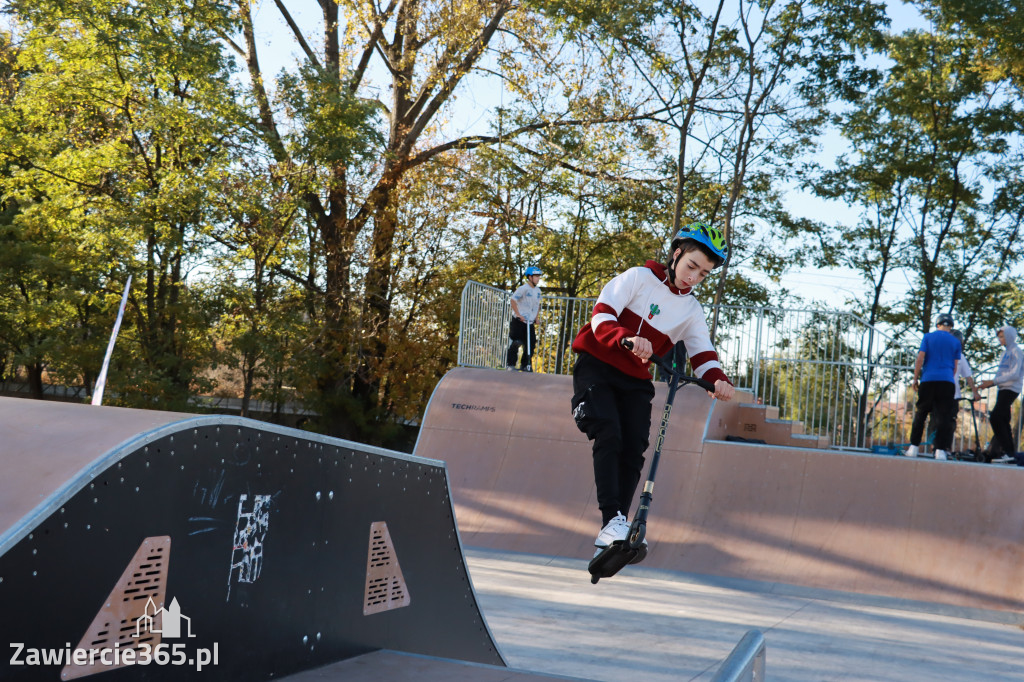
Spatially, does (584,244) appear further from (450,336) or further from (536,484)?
(536,484)

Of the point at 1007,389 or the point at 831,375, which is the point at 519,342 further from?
the point at 1007,389

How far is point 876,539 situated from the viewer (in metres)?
9.86

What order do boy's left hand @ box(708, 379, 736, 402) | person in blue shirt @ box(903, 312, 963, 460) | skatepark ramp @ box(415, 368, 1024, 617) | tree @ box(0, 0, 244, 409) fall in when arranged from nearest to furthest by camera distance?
boy's left hand @ box(708, 379, 736, 402) → skatepark ramp @ box(415, 368, 1024, 617) → person in blue shirt @ box(903, 312, 963, 460) → tree @ box(0, 0, 244, 409)

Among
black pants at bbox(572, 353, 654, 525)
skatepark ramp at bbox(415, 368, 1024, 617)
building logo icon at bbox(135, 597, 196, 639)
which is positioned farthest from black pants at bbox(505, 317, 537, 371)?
building logo icon at bbox(135, 597, 196, 639)

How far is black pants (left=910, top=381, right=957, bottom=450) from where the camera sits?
1093 cm

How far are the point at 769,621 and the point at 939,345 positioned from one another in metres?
5.03

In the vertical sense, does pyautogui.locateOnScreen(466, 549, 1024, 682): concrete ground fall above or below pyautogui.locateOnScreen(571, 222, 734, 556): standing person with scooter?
below

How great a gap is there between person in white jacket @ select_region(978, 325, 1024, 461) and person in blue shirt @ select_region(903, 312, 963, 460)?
2.82ft

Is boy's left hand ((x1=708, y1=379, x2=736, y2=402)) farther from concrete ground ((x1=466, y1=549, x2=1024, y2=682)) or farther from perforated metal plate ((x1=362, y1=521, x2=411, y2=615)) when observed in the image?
concrete ground ((x1=466, y1=549, x2=1024, y2=682))

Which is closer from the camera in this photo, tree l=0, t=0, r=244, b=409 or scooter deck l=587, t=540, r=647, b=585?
scooter deck l=587, t=540, r=647, b=585

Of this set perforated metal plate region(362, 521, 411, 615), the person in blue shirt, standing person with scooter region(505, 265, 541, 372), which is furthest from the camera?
standing person with scooter region(505, 265, 541, 372)

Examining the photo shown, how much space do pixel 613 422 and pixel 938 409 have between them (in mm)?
8175

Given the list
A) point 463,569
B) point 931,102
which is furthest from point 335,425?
point 463,569

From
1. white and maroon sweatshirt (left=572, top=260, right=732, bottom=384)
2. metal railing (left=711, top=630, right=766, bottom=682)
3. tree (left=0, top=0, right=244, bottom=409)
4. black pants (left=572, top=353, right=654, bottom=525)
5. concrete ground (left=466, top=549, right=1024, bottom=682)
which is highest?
tree (left=0, top=0, right=244, bottom=409)
